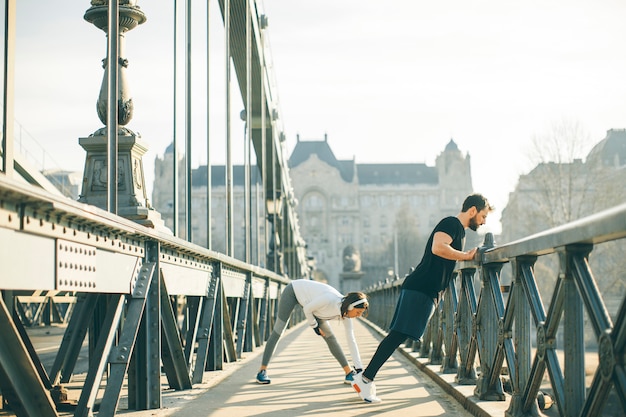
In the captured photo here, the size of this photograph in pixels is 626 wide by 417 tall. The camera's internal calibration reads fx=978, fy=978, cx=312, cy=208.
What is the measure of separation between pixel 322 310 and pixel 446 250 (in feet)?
6.54

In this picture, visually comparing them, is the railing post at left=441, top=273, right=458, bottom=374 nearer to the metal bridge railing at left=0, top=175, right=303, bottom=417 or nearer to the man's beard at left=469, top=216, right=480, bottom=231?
the man's beard at left=469, top=216, right=480, bottom=231

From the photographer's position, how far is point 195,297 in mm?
8648

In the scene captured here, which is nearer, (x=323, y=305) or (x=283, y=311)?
(x=323, y=305)

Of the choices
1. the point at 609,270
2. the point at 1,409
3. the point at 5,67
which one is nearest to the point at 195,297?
the point at 1,409

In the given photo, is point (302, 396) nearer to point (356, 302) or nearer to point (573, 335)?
point (356, 302)

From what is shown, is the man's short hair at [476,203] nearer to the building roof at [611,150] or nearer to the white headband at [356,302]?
the white headband at [356,302]

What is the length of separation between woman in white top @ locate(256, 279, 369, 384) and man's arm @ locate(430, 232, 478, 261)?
1.35 metres

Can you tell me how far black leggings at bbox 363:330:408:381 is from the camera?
6.44m

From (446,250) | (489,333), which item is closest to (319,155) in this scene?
(446,250)

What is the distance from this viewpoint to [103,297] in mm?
6754

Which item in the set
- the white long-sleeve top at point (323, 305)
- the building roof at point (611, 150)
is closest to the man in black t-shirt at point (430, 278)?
the white long-sleeve top at point (323, 305)

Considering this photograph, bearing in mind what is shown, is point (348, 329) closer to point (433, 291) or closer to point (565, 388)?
point (433, 291)

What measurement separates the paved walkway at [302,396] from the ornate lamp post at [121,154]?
1310 millimetres

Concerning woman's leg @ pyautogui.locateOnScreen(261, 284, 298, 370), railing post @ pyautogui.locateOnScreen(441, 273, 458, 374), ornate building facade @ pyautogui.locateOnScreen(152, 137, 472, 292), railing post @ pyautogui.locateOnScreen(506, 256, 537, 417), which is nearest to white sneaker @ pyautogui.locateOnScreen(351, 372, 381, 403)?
railing post @ pyautogui.locateOnScreen(441, 273, 458, 374)
